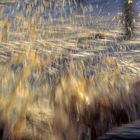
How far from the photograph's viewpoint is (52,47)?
212 inches

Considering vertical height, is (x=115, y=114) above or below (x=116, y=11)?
below

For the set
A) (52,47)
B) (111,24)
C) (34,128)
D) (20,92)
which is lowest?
(34,128)

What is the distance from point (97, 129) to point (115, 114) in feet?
0.91

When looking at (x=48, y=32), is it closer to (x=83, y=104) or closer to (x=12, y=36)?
(x=12, y=36)

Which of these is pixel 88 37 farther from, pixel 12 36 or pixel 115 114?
pixel 115 114

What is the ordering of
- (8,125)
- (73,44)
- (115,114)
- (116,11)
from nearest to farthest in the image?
1. (8,125)
2. (115,114)
3. (73,44)
4. (116,11)

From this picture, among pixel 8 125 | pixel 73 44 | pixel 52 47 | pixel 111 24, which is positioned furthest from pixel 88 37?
pixel 8 125

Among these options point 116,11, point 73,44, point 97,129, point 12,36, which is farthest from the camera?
point 116,11

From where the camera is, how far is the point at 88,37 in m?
7.86

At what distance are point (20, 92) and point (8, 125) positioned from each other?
13.5 inches

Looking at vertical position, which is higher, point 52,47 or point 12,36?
point 12,36

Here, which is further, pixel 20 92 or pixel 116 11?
pixel 116 11

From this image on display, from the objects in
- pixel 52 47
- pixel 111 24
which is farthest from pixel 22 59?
pixel 111 24

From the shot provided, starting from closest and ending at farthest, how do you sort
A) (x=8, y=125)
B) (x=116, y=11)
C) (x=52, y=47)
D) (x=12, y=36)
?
(x=8, y=125) → (x=52, y=47) → (x=12, y=36) → (x=116, y=11)
